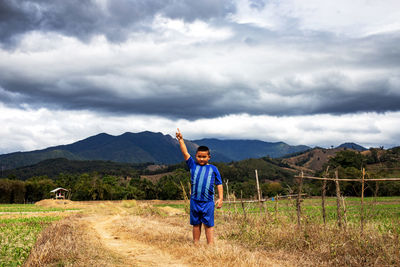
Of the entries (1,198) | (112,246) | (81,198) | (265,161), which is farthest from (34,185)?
(265,161)

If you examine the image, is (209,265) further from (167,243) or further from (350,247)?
(350,247)

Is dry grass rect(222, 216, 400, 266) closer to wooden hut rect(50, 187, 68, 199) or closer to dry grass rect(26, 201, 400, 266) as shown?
dry grass rect(26, 201, 400, 266)

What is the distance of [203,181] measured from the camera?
23.2ft

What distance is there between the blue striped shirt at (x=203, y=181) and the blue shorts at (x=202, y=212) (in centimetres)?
11

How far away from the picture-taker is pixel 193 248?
691 cm

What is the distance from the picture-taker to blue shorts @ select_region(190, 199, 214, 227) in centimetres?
713

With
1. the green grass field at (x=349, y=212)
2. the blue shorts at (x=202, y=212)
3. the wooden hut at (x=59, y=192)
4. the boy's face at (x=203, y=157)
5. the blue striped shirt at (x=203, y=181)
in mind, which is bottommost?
the wooden hut at (x=59, y=192)

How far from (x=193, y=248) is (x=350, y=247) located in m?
3.04

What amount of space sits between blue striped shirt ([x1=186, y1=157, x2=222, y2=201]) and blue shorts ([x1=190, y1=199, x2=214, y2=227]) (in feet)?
0.37

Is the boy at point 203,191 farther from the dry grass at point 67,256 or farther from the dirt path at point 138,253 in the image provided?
the dry grass at point 67,256

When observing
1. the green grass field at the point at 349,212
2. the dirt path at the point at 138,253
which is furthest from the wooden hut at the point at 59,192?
the dirt path at the point at 138,253

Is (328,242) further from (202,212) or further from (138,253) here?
(138,253)

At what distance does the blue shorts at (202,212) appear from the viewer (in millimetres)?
7133

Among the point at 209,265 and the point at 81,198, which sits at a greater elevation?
the point at 209,265
